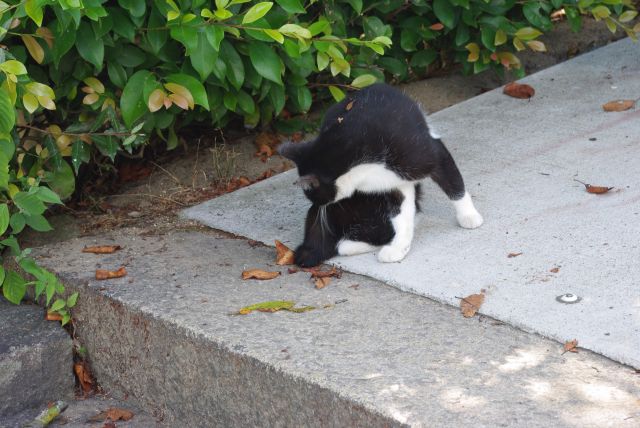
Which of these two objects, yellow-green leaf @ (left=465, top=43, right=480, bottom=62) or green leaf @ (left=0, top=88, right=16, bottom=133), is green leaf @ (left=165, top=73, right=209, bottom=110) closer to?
green leaf @ (left=0, top=88, right=16, bottom=133)

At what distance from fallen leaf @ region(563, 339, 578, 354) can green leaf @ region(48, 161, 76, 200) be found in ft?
7.69

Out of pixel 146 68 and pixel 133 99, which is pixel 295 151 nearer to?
pixel 133 99

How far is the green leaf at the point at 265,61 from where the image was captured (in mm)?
4039

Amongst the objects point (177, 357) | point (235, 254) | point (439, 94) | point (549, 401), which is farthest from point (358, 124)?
point (439, 94)

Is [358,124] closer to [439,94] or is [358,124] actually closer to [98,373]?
[98,373]

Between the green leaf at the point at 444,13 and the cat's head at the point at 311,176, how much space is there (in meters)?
1.80

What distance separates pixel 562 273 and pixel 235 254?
135 centimetres

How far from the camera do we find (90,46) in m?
3.86

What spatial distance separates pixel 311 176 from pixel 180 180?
4.70 ft

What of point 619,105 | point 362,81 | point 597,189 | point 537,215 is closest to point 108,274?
point 362,81

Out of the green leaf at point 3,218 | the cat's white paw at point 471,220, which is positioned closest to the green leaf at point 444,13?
the cat's white paw at point 471,220

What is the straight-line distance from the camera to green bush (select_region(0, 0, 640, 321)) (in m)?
3.60

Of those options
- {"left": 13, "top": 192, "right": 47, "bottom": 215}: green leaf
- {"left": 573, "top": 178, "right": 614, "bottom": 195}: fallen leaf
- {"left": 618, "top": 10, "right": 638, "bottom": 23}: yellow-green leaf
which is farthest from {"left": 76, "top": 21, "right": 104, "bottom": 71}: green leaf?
{"left": 618, "top": 10, "right": 638, "bottom": 23}: yellow-green leaf

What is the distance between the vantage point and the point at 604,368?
2.86 meters
